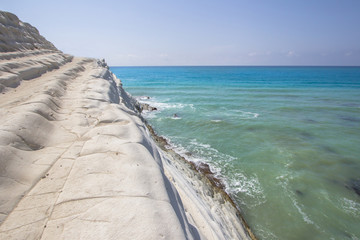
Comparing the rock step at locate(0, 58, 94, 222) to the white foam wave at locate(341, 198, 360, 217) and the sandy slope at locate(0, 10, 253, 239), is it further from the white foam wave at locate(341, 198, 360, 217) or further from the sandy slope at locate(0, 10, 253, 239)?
the white foam wave at locate(341, 198, 360, 217)

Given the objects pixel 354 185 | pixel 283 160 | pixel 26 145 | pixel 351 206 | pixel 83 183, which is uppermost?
pixel 26 145

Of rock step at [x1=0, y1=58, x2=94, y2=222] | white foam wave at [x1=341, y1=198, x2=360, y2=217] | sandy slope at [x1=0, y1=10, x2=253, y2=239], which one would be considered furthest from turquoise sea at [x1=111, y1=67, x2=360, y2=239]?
rock step at [x1=0, y1=58, x2=94, y2=222]

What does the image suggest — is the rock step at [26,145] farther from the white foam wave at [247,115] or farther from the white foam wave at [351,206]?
the white foam wave at [247,115]

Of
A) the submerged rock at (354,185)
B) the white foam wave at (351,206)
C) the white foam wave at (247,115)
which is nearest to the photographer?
the white foam wave at (351,206)

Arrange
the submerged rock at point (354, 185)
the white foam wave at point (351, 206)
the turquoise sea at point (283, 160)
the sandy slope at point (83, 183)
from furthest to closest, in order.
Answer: the submerged rock at point (354, 185), the white foam wave at point (351, 206), the turquoise sea at point (283, 160), the sandy slope at point (83, 183)

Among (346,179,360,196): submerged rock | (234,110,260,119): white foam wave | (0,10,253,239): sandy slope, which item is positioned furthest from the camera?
(234,110,260,119): white foam wave

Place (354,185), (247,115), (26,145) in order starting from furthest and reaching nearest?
(247,115) < (354,185) < (26,145)

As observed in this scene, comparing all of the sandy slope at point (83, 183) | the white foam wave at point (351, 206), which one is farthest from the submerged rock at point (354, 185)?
the sandy slope at point (83, 183)

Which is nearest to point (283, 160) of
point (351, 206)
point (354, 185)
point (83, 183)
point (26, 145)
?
point (354, 185)

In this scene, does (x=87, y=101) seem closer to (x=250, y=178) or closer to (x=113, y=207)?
(x=113, y=207)

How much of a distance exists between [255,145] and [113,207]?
34.2 ft

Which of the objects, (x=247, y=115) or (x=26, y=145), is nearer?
(x=26, y=145)

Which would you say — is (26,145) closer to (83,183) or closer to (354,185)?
(83,183)

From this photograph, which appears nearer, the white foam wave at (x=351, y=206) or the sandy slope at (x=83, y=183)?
the sandy slope at (x=83, y=183)
